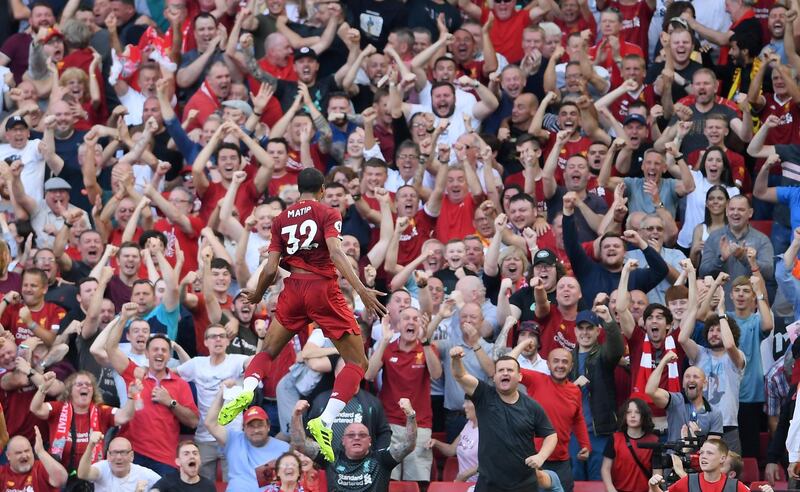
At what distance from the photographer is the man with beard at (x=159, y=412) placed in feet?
54.0

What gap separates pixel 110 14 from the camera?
2202cm

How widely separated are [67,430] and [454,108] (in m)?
6.28

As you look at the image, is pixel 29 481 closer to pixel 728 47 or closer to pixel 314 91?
pixel 314 91

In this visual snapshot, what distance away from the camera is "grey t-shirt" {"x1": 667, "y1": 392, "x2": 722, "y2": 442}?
15906 millimetres

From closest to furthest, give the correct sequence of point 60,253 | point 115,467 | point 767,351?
point 115,467 < point 767,351 < point 60,253

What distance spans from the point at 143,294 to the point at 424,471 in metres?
3.54

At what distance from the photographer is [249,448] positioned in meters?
16.3

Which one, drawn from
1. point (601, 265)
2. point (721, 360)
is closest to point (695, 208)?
point (601, 265)

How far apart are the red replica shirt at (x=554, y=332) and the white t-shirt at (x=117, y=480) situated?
13.5 ft

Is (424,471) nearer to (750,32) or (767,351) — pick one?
(767,351)

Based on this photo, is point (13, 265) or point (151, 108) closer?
point (13, 265)

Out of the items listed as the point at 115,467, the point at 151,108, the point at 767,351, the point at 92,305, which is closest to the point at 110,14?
the point at 151,108

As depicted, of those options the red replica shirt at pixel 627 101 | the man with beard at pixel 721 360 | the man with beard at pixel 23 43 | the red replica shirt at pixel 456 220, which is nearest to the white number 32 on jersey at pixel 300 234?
the man with beard at pixel 721 360

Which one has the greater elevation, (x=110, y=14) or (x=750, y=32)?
(x=750, y=32)
